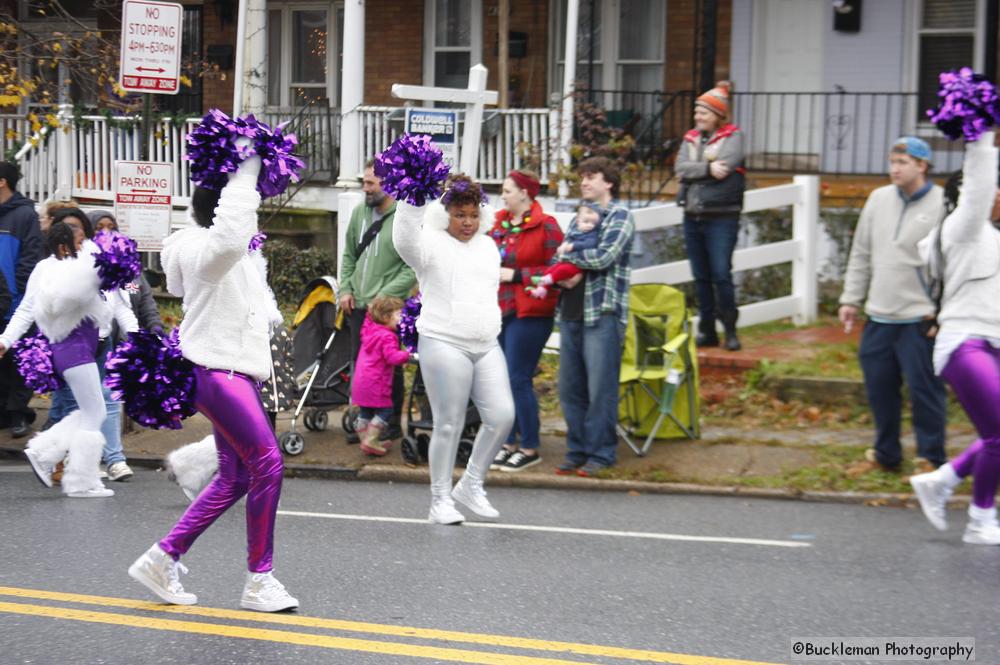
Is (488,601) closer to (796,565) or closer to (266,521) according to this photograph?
(266,521)

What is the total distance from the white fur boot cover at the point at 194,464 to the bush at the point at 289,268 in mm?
9125

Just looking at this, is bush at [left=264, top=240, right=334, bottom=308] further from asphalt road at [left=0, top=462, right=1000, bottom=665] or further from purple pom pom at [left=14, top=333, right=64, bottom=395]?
asphalt road at [left=0, top=462, right=1000, bottom=665]

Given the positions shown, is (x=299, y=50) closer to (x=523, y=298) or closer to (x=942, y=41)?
(x=942, y=41)

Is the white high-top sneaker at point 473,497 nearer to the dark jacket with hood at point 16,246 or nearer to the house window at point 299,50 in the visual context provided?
the dark jacket with hood at point 16,246

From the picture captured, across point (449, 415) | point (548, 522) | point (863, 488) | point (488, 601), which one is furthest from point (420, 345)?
point (863, 488)

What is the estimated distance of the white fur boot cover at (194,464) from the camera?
22.8 feet

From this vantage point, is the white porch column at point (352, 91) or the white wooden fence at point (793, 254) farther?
the white porch column at point (352, 91)

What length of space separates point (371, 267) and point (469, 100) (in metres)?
3.56

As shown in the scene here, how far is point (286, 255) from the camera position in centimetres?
1625

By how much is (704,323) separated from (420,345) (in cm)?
432

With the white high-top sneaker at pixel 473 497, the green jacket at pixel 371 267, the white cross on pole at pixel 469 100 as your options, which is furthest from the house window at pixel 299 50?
the white high-top sneaker at pixel 473 497

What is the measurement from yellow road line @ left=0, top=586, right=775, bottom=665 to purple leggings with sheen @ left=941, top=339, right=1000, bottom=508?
2593 mm

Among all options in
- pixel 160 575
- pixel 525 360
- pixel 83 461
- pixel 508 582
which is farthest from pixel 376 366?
pixel 160 575

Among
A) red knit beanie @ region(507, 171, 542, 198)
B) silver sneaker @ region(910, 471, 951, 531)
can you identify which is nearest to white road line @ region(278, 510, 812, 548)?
silver sneaker @ region(910, 471, 951, 531)
